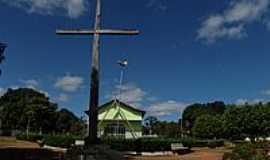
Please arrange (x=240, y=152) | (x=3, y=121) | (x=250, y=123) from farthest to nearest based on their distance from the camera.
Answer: (x=3, y=121)
(x=250, y=123)
(x=240, y=152)

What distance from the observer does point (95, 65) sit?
1766cm

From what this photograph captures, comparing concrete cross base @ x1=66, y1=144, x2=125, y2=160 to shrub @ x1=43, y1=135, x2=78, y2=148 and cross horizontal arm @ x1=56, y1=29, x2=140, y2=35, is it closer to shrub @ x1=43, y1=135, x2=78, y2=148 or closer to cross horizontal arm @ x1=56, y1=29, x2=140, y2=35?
cross horizontal arm @ x1=56, y1=29, x2=140, y2=35

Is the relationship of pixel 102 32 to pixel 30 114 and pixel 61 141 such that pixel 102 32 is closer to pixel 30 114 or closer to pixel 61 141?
pixel 61 141

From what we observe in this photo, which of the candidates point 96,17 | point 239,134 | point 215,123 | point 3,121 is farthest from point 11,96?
point 96,17

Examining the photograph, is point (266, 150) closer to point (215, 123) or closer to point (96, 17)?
point (96, 17)

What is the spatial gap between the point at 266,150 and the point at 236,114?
57.2 meters

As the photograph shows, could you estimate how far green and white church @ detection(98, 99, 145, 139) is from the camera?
54.9 m

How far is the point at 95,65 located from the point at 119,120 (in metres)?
38.6

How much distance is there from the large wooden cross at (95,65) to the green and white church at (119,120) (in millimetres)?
35358

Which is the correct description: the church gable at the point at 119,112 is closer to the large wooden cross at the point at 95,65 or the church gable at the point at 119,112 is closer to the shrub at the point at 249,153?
the shrub at the point at 249,153

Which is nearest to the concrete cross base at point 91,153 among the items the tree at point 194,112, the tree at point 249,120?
the tree at point 249,120

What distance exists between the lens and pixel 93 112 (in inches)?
673

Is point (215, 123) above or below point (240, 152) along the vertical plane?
above

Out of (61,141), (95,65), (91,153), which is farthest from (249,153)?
(61,141)
